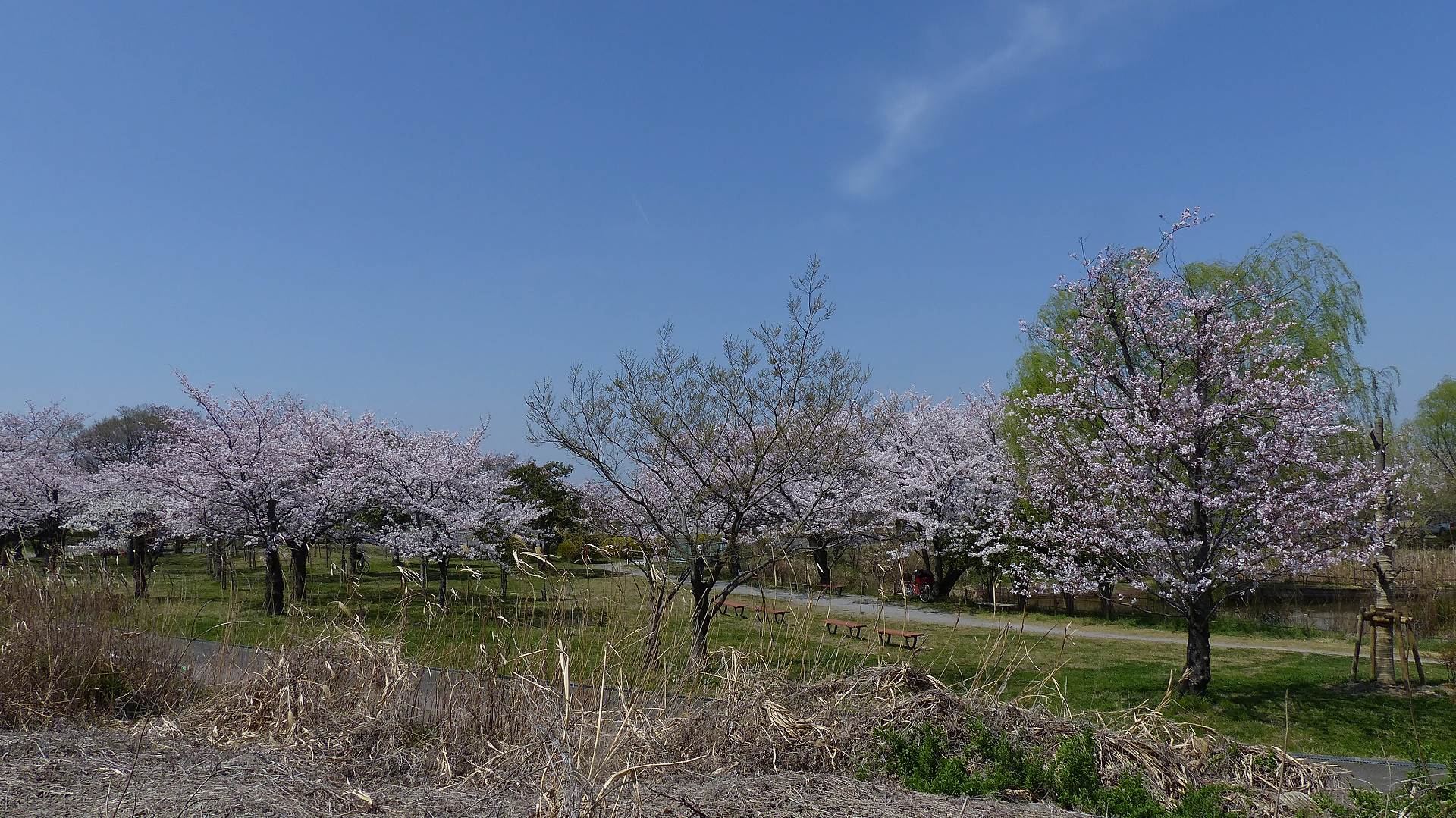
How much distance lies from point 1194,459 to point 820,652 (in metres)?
6.66

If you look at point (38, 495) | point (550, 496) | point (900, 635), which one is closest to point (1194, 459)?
point (900, 635)

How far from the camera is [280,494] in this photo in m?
18.5

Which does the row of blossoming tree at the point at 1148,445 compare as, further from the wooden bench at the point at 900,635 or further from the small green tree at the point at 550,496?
the small green tree at the point at 550,496

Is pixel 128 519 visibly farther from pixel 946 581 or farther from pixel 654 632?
pixel 654 632

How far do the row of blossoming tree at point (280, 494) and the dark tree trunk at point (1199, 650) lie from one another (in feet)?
31.0

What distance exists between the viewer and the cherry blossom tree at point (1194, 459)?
33.2 feet

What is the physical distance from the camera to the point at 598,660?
17.6ft

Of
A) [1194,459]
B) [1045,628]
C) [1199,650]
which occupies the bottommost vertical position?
[1045,628]

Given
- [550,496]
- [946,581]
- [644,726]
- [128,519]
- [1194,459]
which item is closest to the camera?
[644,726]

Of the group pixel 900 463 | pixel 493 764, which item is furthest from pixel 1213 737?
pixel 900 463

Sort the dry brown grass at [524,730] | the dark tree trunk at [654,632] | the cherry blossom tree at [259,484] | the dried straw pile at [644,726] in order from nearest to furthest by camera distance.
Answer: the dry brown grass at [524,730]
the dried straw pile at [644,726]
the dark tree trunk at [654,632]
the cherry blossom tree at [259,484]

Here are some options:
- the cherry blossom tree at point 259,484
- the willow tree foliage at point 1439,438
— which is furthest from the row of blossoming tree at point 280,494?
the willow tree foliage at point 1439,438

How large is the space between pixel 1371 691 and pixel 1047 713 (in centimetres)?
848

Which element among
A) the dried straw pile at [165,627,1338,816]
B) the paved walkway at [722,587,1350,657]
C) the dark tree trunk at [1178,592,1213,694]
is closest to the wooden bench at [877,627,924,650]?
the paved walkway at [722,587,1350,657]
